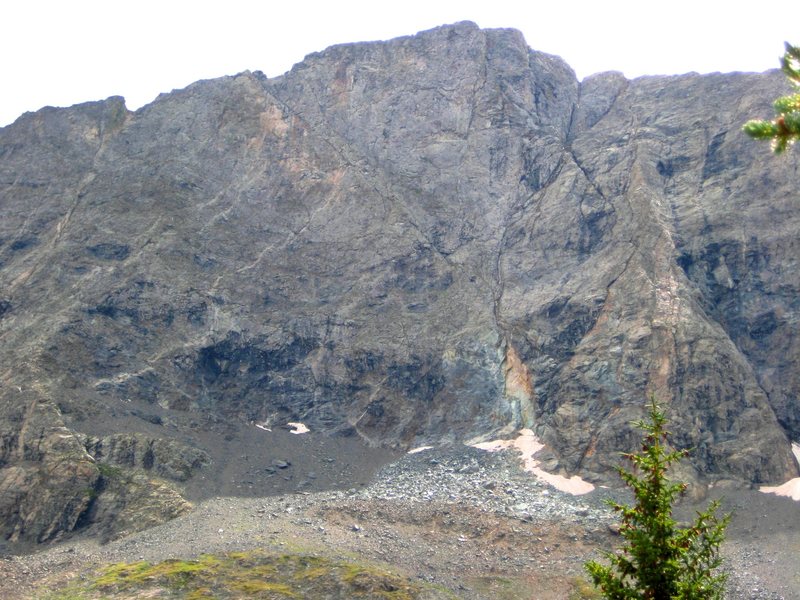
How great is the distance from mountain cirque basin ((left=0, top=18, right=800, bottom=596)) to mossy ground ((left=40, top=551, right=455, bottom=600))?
10486 mm

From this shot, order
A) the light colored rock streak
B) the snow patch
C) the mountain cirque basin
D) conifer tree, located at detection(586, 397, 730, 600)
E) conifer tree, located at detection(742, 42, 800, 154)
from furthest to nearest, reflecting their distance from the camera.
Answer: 1. the mountain cirque basin
2. the snow patch
3. the light colored rock streak
4. conifer tree, located at detection(586, 397, 730, 600)
5. conifer tree, located at detection(742, 42, 800, 154)

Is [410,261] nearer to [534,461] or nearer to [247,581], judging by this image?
[534,461]

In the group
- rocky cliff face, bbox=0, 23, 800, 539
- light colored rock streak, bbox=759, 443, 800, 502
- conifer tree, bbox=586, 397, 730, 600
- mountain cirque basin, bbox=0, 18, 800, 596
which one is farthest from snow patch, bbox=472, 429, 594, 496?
conifer tree, bbox=586, 397, 730, 600

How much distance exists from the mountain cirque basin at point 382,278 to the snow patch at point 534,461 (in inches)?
44.3

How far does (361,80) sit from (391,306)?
114ft

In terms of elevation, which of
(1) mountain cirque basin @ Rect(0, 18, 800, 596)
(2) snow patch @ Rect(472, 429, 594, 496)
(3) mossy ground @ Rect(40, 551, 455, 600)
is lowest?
(2) snow patch @ Rect(472, 429, 594, 496)

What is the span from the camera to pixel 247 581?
147 feet

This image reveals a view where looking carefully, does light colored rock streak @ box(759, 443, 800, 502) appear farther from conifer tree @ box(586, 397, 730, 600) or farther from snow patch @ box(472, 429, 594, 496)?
conifer tree @ box(586, 397, 730, 600)

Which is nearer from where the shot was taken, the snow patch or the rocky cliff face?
the snow patch

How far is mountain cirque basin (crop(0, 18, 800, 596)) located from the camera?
65.1m

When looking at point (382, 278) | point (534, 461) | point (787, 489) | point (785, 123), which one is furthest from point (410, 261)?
point (785, 123)

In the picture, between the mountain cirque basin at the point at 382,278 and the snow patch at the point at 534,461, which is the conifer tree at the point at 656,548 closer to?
the snow patch at the point at 534,461

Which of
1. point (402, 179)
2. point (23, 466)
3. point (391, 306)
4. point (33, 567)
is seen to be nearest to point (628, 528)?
point (33, 567)

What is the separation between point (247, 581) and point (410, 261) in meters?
46.2
